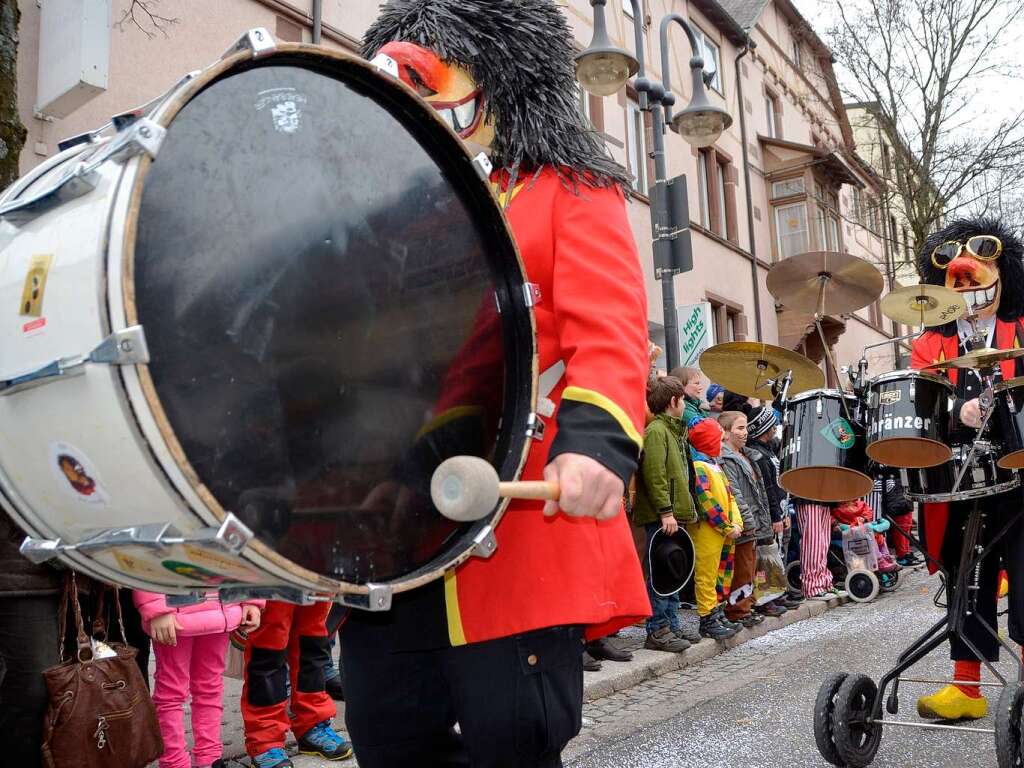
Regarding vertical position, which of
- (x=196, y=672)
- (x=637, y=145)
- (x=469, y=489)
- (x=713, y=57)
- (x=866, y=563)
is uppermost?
(x=713, y=57)

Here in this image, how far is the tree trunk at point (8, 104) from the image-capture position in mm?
4984

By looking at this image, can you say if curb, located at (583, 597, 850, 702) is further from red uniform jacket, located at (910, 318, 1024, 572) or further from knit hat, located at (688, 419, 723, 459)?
red uniform jacket, located at (910, 318, 1024, 572)

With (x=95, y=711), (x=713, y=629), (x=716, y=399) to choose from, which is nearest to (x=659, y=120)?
(x=716, y=399)

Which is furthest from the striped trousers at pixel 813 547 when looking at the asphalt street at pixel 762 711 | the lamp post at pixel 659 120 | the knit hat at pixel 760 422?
the lamp post at pixel 659 120

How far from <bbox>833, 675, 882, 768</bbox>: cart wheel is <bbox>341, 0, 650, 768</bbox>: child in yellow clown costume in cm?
208

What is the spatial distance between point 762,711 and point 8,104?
490 cm

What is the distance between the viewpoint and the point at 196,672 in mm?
3691

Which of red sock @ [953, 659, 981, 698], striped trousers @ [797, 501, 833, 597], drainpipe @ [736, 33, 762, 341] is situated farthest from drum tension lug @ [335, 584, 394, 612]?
drainpipe @ [736, 33, 762, 341]

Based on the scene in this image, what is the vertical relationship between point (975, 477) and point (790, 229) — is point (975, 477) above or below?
below

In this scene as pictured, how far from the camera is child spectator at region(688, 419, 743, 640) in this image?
6.75 m

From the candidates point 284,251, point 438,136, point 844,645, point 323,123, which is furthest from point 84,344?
point 844,645

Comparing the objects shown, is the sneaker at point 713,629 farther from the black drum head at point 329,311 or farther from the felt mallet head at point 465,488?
the felt mallet head at point 465,488

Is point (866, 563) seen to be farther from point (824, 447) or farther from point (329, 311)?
point (329, 311)

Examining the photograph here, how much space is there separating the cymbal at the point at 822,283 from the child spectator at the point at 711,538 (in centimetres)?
269
